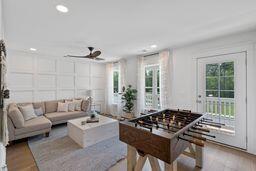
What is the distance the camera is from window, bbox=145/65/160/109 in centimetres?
431

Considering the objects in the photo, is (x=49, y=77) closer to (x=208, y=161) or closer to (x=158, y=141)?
(x=158, y=141)

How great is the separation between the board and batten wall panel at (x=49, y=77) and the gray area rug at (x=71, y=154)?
5.50 feet

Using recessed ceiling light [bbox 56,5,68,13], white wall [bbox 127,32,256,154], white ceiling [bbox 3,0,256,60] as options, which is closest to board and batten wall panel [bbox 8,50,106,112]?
white ceiling [bbox 3,0,256,60]

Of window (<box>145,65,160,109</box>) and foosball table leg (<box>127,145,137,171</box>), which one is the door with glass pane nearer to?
window (<box>145,65,160,109</box>)

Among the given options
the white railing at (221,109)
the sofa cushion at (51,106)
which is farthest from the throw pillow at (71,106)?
the white railing at (221,109)

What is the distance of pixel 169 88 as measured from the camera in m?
3.77

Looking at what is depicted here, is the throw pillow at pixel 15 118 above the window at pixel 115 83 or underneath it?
underneath

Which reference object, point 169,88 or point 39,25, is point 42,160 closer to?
point 39,25

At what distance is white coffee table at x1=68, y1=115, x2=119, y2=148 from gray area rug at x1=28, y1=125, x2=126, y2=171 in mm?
100

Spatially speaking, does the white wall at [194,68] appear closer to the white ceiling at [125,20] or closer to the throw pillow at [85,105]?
the white ceiling at [125,20]

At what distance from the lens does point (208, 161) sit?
2.32 metres

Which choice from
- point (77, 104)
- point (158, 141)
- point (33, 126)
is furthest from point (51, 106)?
point (158, 141)

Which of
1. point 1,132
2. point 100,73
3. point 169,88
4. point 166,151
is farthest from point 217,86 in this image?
point 100,73

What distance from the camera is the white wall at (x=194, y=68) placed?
2.57 m
